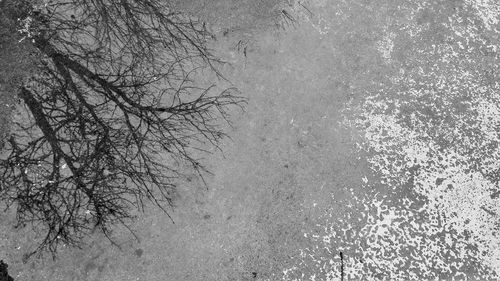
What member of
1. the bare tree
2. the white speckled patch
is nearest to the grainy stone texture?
the white speckled patch

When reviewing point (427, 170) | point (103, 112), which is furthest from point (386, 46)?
point (103, 112)

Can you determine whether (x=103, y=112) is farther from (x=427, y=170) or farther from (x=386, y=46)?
(x=427, y=170)

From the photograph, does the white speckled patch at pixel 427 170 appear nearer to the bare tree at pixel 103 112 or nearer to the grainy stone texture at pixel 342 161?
the grainy stone texture at pixel 342 161

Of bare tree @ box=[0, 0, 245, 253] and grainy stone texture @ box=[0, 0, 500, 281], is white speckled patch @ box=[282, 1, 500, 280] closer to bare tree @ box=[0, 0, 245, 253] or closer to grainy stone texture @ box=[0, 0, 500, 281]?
grainy stone texture @ box=[0, 0, 500, 281]

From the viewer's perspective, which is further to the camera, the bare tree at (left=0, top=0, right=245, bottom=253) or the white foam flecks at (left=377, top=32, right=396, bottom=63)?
the white foam flecks at (left=377, top=32, right=396, bottom=63)

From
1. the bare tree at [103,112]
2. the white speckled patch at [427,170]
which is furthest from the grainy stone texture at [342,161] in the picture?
the bare tree at [103,112]

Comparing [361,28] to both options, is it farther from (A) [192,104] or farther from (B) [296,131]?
(A) [192,104]

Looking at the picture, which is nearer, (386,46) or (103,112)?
(103,112)
